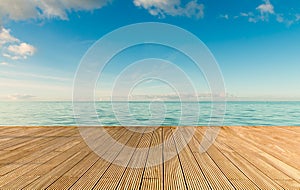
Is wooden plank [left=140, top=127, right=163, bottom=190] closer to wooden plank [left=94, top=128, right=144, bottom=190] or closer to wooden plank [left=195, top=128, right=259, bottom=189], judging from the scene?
wooden plank [left=94, top=128, right=144, bottom=190]

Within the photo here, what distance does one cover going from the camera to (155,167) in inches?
76.5

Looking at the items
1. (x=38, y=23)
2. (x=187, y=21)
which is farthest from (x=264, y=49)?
(x=38, y=23)

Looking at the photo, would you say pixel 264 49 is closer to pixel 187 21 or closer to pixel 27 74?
pixel 187 21

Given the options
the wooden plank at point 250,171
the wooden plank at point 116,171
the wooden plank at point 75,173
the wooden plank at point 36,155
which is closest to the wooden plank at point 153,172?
the wooden plank at point 116,171

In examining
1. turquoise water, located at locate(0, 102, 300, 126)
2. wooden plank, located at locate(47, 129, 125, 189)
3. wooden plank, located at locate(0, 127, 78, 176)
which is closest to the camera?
wooden plank, located at locate(47, 129, 125, 189)

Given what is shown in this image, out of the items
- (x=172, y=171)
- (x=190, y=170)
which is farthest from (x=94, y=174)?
(x=190, y=170)

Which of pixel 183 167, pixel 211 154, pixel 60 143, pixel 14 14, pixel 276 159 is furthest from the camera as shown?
pixel 14 14

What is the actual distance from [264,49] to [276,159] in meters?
22.6

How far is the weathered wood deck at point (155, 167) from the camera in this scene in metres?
1.58

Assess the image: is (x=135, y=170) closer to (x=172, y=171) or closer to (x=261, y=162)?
(x=172, y=171)

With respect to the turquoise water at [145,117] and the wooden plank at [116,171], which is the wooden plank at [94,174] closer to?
the wooden plank at [116,171]

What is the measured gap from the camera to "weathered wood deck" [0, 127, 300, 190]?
1.58 metres

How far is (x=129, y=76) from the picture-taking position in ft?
13.6

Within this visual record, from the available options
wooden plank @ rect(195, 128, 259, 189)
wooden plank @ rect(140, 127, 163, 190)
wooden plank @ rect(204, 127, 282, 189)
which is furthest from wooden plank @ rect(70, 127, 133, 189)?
wooden plank @ rect(204, 127, 282, 189)
